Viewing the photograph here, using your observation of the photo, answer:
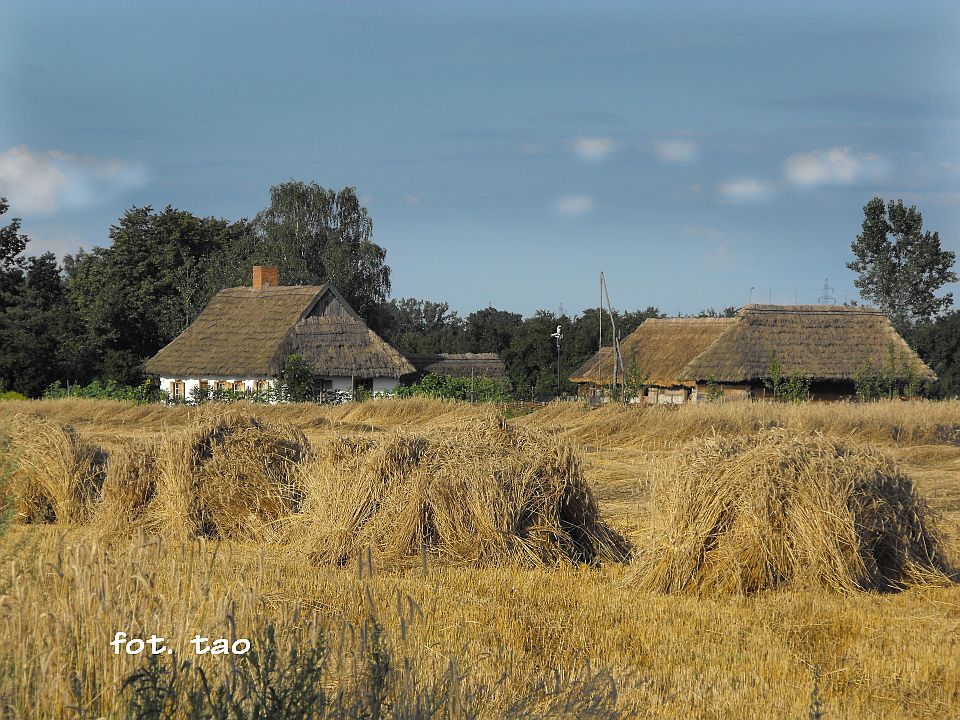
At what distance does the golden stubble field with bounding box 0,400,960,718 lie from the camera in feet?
14.5

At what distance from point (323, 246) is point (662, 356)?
2657cm

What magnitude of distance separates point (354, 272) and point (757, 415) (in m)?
44.5

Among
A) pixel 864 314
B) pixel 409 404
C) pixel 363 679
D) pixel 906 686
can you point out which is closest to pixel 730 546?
pixel 906 686

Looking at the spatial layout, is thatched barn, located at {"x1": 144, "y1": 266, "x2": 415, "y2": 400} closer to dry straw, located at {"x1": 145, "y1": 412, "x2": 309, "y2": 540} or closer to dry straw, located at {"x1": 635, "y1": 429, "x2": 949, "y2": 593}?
dry straw, located at {"x1": 145, "y1": 412, "x2": 309, "y2": 540}

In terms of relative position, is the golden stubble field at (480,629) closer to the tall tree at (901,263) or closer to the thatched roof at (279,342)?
the thatched roof at (279,342)

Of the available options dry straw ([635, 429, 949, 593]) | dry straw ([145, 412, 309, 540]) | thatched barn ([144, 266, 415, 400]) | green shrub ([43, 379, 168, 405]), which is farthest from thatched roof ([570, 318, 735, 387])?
dry straw ([635, 429, 949, 593])

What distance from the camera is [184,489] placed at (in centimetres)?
1191

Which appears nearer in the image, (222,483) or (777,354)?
(222,483)

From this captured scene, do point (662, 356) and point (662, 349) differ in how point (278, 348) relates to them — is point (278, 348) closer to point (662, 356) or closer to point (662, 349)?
point (662, 356)

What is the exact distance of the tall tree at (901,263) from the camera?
7262 centimetres

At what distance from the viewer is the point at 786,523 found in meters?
9.06

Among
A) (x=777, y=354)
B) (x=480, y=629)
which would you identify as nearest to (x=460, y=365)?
(x=777, y=354)

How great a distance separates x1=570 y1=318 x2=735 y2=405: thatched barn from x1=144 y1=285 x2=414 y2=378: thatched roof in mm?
8817

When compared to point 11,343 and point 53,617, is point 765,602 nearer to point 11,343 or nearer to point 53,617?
point 53,617
